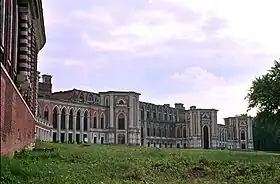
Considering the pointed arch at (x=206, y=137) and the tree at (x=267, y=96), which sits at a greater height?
the tree at (x=267, y=96)

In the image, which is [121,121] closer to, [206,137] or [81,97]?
[81,97]

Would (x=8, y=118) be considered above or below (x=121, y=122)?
below

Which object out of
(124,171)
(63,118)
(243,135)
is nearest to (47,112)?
(63,118)

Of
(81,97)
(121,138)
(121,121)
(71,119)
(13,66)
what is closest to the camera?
(13,66)

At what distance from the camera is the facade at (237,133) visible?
393ft

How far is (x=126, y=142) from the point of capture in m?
97.7

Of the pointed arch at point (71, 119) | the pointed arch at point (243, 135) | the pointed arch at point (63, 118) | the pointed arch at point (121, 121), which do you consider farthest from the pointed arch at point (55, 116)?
the pointed arch at point (243, 135)

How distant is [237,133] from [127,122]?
1421 inches

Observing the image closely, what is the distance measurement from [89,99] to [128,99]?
7.50 meters

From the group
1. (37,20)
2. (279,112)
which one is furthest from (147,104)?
(37,20)

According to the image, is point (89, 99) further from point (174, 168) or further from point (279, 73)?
point (174, 168)

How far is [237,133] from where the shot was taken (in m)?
123

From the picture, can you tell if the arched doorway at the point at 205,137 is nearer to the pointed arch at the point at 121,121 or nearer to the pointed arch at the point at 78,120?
the pointed arch at the point at 121,121

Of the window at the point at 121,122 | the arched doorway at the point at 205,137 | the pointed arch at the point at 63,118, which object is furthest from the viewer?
the arched doorway at the point at 205,137
